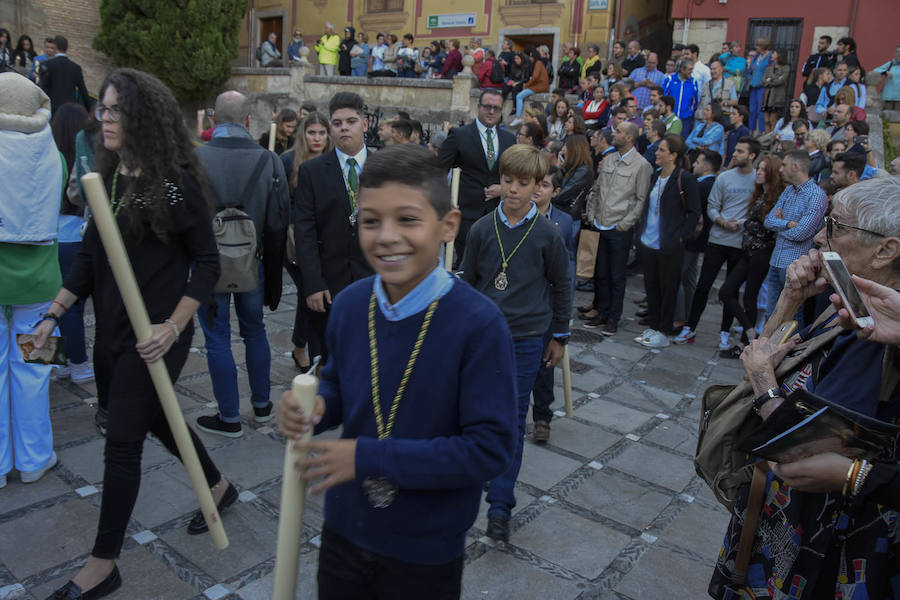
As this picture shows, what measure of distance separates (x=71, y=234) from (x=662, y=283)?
5508 millimetres

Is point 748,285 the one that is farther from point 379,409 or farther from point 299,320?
point 379,409

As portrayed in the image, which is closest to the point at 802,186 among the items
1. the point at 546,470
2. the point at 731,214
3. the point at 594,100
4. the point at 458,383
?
the point at 731,214

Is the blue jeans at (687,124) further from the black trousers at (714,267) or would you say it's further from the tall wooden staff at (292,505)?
the tall wooden staff at (292,505)

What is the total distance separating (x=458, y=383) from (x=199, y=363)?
4328mm

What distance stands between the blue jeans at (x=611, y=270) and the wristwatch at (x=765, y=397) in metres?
5.57

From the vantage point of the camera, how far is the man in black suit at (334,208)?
4.03 metres

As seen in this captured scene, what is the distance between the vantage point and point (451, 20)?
23.6 meters

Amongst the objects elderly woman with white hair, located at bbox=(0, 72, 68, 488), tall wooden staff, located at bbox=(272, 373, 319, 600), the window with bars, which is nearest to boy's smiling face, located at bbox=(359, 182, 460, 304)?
tall wooden staff, located at bbox=(272, 373, 319, 600)

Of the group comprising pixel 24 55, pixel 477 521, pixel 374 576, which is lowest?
pixel 477 521

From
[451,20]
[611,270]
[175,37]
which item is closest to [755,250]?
[611,270]

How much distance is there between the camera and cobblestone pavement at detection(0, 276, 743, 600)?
296cm

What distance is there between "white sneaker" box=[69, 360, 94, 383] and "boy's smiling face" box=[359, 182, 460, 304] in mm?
4121

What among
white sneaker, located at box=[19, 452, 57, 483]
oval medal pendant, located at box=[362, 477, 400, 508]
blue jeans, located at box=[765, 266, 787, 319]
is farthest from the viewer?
blue jeans, located at box=[765, 266, 787, 319]

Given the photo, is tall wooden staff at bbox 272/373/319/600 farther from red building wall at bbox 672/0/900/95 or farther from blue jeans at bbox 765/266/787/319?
red building wall at bbox 672/0/900/95
